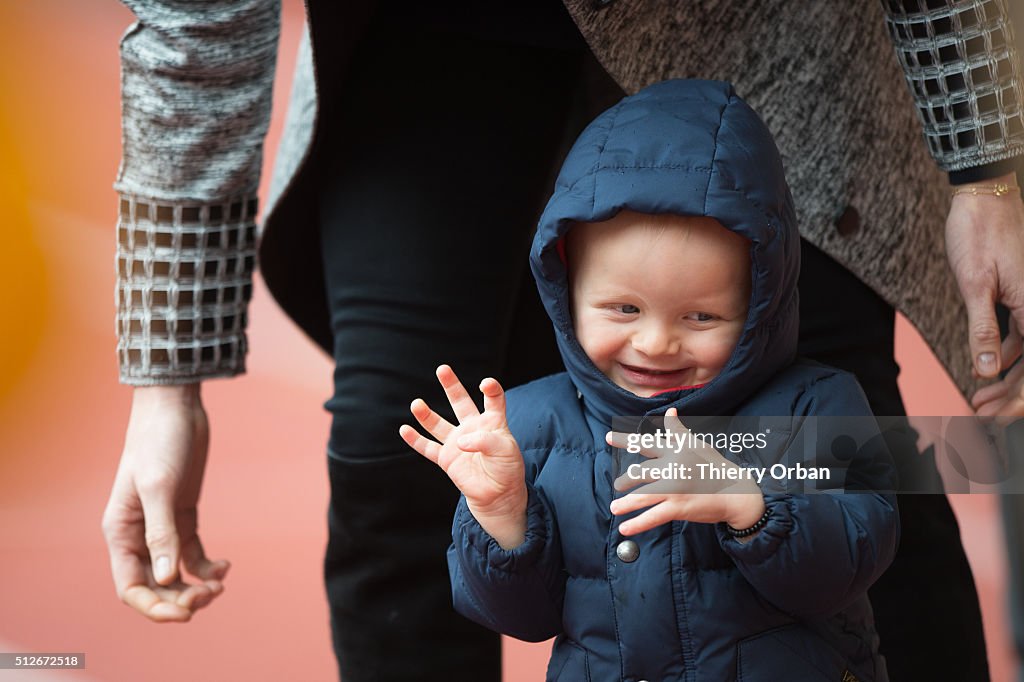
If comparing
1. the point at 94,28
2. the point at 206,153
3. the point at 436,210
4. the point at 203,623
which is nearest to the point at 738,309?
the point at 436,210

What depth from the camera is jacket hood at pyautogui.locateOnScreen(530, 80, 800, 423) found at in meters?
0.81

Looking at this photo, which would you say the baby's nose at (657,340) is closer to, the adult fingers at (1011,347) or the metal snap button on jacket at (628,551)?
the metal snap button on jacket at (628,551)

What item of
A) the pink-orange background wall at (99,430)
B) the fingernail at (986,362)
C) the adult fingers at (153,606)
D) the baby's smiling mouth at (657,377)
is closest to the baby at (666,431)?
the baby's smiling mouth at (657,377)

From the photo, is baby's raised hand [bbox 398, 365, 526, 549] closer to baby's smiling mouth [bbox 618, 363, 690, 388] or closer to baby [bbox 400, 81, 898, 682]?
baby [bbox 400, 81, 898, 682]

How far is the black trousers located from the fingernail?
109 millimetres

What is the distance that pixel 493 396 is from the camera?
2.54 ft

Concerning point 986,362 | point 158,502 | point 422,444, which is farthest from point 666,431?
point 158,502

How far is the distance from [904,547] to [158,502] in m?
0.63

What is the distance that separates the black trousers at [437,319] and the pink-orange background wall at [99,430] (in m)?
0.31

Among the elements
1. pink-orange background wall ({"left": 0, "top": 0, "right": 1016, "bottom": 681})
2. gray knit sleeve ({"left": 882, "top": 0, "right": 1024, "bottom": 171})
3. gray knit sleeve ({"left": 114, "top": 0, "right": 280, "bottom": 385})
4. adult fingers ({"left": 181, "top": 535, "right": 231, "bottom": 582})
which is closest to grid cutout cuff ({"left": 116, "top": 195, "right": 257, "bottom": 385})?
gray knit sleeve ({"left": 114, "top": 0, "right": 280, "bottom": 385})

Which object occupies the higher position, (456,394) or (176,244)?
(176,244)

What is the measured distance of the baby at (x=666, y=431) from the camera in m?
0.79

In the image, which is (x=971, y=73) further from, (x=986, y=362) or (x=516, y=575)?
(x=516, y=575)

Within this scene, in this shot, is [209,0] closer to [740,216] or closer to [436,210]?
[436,210]
